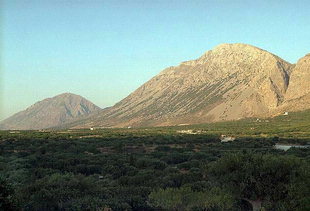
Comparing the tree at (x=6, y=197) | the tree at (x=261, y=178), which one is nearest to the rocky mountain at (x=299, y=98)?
the tree at (x=261, y=178)

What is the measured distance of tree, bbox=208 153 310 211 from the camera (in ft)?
54.7

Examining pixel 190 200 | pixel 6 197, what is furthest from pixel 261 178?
pixel 6 197

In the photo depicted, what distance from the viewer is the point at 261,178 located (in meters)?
17.5

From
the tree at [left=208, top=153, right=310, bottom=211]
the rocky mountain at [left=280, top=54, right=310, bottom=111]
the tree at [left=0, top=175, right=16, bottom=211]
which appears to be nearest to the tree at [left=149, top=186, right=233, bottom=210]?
the tree at [left=208, top=153, right=310, bottom=211]

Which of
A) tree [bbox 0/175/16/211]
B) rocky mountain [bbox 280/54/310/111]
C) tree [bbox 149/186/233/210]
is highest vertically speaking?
rocky mountain [bbox 280/54/310/111]

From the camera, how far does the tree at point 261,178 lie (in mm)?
16672

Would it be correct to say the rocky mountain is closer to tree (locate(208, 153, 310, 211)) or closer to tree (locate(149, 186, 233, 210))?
tree (locate(208, 153, 310, 211))

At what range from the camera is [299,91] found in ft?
638

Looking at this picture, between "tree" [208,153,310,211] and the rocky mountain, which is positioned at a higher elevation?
the rocky mountain

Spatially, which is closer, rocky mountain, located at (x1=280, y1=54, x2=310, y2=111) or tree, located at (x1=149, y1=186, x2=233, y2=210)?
Result: tree, located at (x1=149, y1=186, x2=233, y2=210)

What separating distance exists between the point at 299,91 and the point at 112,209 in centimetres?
19956

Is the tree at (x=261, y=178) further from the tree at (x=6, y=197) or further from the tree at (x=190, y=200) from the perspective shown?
the tree at (x=6, y=197)

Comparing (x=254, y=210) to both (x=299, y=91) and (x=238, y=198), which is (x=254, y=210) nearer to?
(x=238, y=198)

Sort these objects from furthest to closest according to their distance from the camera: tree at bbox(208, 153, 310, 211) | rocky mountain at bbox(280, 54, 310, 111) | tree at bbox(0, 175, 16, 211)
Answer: rocky mountain at bbox(280, 54, 310, 111) < tree at bbox(208, 153, 310, 211) < tree at bbox(0, 175, 16, 211)
